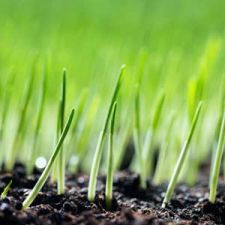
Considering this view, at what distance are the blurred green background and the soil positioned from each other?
1.26 ft

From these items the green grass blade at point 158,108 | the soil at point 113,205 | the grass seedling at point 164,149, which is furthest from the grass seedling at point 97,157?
the grass seedling at point 164,149

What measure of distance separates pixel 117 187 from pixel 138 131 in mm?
194

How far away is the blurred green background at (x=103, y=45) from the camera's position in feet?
7.62

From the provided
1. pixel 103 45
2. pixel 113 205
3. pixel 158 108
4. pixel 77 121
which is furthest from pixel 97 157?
pixel 103 45

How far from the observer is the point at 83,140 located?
1.99 meters

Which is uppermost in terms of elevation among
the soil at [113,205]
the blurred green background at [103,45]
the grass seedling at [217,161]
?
the blurred green background at [103,45]

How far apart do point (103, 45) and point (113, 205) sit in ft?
4.85

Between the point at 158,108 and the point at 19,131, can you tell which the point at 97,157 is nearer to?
the point at 158,108

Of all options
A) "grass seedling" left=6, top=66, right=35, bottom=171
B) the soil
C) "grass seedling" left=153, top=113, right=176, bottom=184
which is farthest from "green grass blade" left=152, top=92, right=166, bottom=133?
"grass seedling" left=6, top=66, right=35, bottom=171

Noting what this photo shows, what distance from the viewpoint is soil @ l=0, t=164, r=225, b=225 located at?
1.23 metres

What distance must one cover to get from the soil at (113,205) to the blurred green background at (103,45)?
38 centimetres

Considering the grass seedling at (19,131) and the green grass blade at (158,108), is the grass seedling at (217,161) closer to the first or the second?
the green grass blade at (158,108)

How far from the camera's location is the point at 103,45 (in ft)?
9.18

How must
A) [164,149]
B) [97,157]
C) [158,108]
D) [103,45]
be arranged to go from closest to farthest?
[97,157], [158,108], [164,149], [103,45]
